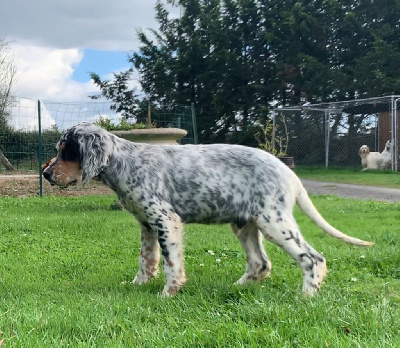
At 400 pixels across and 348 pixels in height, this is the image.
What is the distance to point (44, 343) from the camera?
288 cm

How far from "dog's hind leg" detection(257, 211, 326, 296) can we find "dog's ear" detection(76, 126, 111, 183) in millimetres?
1484

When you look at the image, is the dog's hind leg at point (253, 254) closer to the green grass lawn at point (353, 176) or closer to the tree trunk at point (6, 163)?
the green grass lawn at point (353, 176)

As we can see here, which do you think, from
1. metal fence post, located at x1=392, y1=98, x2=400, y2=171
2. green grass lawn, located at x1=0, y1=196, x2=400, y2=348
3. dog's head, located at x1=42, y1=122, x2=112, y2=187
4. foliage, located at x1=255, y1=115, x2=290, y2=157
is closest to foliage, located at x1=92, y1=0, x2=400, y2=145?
foliage, located at x1=255, y1=115, x2=290, y2=157

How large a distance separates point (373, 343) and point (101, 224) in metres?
5.87

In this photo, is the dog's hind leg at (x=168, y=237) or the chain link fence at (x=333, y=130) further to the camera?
the chain link fence at (x=333, y=130)

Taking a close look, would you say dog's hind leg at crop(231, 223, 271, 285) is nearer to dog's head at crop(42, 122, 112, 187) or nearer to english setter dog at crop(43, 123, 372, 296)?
english setter dog at crop(43, 123, 372, 296)

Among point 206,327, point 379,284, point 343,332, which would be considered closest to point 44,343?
point 206,327

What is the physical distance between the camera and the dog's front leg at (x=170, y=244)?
434cm

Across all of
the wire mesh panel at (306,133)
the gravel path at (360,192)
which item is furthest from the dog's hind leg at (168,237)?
the wire mesh panel at (306,133)

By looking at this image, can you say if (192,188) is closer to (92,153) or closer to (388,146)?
(92,153)

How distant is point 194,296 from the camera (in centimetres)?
Answer: 398

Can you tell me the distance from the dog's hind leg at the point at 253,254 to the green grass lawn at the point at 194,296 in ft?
0.42

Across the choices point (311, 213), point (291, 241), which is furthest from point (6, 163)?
point (291, 241)

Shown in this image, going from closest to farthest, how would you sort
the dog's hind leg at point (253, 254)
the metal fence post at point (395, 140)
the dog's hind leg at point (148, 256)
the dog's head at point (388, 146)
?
1. the dog's hind leg at point (253, 254)
2. the dog's hind leg at point (148, 256)
3. the metal fence post at point (395, 140)
4. the dog's head at point (388, 146)
